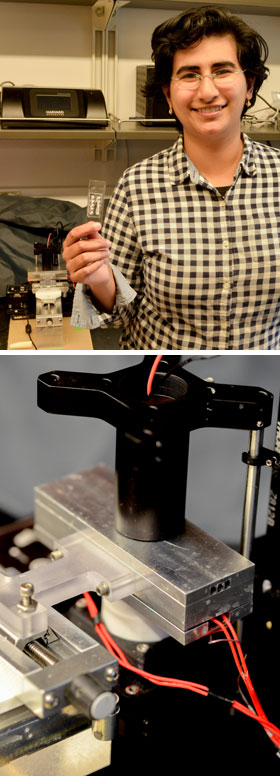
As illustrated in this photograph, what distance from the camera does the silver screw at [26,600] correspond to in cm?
53

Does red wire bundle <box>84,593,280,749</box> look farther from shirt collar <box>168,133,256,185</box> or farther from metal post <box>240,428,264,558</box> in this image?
shirt collar <box>168,133,256,185</box>

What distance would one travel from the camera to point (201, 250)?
4.59ft

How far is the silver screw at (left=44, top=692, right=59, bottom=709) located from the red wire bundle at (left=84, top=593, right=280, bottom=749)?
13cm

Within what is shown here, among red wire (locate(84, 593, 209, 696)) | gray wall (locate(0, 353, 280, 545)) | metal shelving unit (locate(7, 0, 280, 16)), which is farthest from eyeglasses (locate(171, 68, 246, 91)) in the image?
metal shelving unit (locate(7, 0, 280, 16))

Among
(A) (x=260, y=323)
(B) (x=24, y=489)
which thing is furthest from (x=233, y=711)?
(A) (x=260, y=323)

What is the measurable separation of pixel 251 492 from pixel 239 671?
15 cm

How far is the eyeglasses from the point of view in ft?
4.56

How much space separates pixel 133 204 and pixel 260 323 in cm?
33

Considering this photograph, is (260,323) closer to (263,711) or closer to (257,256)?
(257,256)

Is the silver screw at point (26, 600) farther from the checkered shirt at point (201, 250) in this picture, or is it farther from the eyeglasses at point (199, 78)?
the eyeglasses at point (199, 78)

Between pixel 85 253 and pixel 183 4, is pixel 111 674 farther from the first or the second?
pixel 183 4

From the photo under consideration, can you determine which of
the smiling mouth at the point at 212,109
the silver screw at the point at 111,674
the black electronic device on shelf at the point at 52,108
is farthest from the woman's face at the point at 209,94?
the black electronic device on shelf at the point at 52,108

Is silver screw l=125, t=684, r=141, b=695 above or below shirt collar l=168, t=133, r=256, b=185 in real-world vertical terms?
below

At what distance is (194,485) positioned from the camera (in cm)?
81
